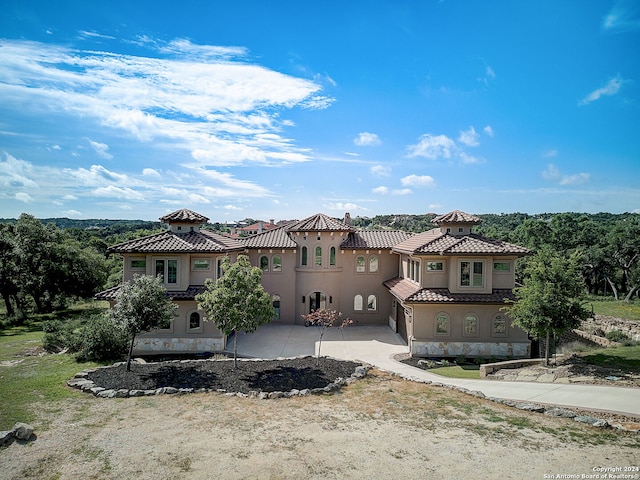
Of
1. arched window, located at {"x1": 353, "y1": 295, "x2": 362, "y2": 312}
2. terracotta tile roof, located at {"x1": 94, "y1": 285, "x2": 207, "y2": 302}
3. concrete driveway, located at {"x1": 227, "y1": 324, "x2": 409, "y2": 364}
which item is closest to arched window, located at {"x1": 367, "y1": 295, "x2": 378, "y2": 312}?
arched window, located at {"x1": 353, "y1": 295, "x2": 362, "y2": 312}

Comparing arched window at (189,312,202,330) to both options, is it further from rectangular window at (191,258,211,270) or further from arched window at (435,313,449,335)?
arched window at (435,313,449,335)

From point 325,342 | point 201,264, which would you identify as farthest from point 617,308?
point 201,264

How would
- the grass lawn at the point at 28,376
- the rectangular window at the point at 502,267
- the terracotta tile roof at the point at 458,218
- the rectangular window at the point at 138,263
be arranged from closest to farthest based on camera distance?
the grass lawn at the point at 28,376 → the rectangular window at the point at 138,263 → the rectangular window at the point at 502,267 → the terracotta tile roof at the point at 458,218

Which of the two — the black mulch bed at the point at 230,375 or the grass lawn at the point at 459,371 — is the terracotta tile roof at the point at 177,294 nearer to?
the black mulch bed at the point at 230,375

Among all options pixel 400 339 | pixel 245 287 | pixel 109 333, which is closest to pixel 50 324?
pixel 109 333

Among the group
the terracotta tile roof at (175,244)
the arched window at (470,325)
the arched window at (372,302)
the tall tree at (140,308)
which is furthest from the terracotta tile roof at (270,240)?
the arched window at (470,325)

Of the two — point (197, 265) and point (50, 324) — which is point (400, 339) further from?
point (50, 324)

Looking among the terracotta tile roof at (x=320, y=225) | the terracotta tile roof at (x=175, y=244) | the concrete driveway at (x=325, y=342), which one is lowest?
the concrete driveway at (x=325, y=342)
